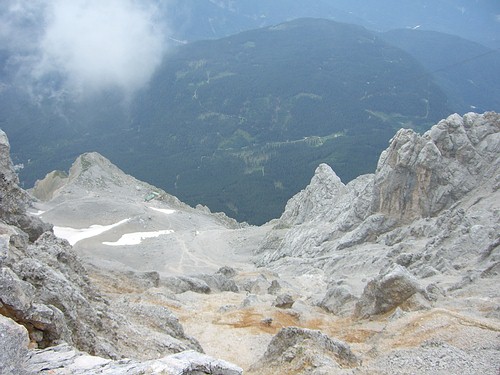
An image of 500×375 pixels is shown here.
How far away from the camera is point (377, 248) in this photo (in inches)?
2222

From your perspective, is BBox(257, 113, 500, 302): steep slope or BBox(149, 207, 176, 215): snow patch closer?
BBox(257, 113, 500, 302): steep slope

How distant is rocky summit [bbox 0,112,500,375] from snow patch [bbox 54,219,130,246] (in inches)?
14.0

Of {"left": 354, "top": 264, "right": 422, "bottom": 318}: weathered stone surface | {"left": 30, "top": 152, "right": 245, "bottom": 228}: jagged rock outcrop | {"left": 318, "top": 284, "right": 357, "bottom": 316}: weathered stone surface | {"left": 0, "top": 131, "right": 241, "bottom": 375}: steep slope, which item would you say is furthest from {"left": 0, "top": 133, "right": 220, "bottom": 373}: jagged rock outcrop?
{"left": 30, "top": 152, "right": 245, "bottom": 228}: jagged rock outcrop

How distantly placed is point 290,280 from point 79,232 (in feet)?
156

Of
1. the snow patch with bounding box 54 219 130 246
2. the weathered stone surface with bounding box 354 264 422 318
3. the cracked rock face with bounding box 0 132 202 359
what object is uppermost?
the cracked rock face with bounding box 0 132 202 359

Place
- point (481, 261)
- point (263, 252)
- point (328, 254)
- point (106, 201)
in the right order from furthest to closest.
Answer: point (106, 201), point (263, 252), point (328, 254), point (481, 261)

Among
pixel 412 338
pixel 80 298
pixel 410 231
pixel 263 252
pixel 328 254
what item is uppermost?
pixel 80 298

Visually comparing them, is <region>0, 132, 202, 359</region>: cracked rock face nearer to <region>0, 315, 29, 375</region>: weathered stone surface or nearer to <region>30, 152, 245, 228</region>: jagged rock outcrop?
<region>0, 315, 29, 375</region>: weathered stone surface

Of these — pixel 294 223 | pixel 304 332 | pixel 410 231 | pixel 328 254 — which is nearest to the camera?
pixel 304 332

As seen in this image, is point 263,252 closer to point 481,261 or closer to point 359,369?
point 481,261

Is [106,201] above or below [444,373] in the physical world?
below

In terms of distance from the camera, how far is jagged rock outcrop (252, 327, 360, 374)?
54.9 ft

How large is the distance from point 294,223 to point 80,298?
253 ft

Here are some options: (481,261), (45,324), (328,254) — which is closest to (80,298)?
(45,324)
